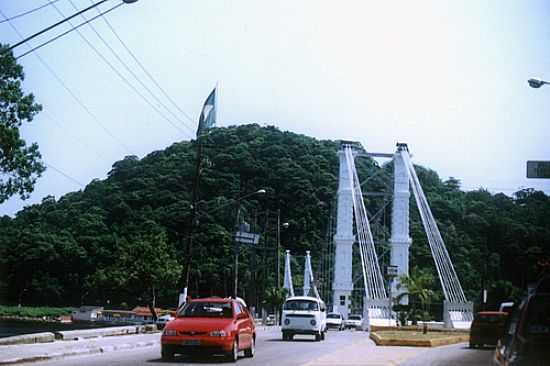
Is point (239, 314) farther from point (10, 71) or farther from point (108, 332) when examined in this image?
point (10, 71)

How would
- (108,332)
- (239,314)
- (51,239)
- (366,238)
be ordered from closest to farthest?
(239,314), (108,332), (51,239), (366,238)

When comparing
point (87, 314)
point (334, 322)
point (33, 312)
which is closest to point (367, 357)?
point (334, 322)

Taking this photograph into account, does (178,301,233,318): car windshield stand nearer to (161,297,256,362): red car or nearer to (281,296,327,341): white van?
(161,297,256,362): red car

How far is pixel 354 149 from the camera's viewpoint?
90.2m

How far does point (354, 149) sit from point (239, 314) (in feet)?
233

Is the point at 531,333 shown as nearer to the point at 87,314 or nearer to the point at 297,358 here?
the point at 297,358

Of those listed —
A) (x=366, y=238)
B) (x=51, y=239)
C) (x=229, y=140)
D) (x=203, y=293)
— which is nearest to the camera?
(x=51, y=239)

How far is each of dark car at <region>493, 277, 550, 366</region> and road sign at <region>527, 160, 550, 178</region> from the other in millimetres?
11067

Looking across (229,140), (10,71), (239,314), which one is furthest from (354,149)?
(239,314)

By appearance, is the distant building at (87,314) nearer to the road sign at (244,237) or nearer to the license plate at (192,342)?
the road sign at (244,237)

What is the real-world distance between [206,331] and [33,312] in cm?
5576

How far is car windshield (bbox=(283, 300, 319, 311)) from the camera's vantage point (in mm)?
32219

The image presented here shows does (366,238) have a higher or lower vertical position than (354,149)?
lower

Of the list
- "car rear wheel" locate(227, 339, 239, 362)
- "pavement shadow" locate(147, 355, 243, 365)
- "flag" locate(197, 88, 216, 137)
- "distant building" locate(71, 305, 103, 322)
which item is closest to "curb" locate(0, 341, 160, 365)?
"pavement shadow" locate(147, 355, 243, 365)
